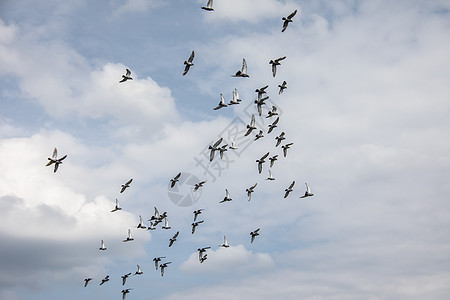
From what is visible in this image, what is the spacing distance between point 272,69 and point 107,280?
202 feet

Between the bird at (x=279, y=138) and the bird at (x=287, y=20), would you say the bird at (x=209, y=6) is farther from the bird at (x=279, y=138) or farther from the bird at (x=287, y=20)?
the bird at (x=279, y=138)

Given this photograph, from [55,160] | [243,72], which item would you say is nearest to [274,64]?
[243,72]

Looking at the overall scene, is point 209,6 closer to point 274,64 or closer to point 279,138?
point 274,64

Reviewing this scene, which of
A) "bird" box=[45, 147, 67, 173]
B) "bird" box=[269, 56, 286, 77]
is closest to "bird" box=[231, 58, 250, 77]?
"bird" box=[269, 56, 286, 77]

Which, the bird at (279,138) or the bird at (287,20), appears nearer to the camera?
the bird at (287,20)

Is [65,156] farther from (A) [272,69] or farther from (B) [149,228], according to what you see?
Answer: (A) [272,69]

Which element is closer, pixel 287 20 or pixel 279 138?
pixel 287 20

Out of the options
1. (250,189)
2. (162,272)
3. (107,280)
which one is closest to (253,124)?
(250,189)

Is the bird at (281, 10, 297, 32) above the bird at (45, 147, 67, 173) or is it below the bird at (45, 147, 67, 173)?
above

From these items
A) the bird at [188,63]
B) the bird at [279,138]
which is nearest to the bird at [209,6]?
the bird at [188,63]

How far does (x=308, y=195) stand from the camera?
9662 centimetres

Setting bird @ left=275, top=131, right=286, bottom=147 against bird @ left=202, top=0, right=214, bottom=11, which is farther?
bird @ left=275, top=131, right=286, bottom=147

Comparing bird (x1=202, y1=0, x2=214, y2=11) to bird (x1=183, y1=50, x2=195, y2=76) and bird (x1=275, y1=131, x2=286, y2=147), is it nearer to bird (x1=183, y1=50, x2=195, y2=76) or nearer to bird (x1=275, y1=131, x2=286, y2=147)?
bird (x1=183, y1=50, x2=195, y2=76)

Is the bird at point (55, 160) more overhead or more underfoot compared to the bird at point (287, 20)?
more underfoot
